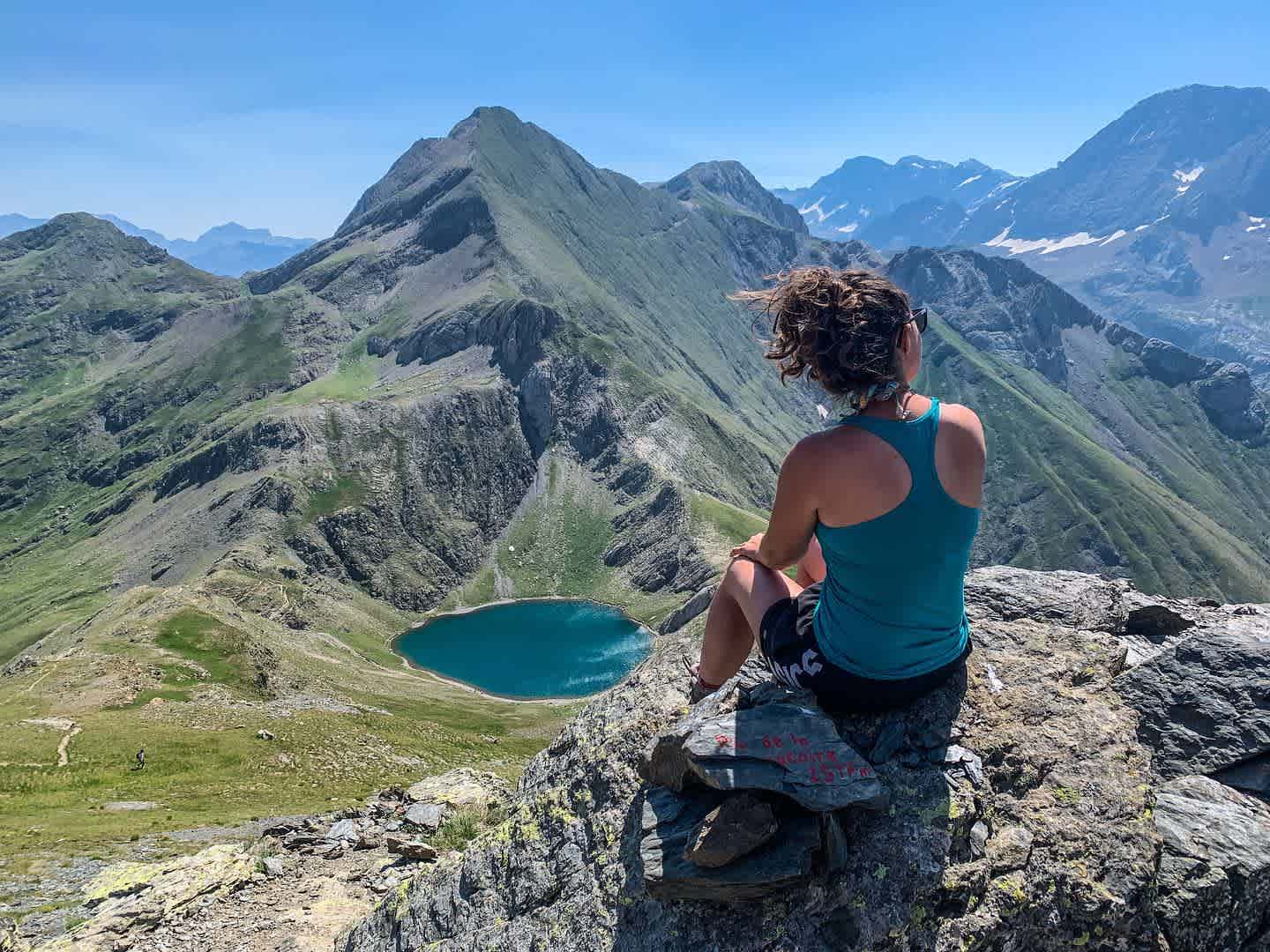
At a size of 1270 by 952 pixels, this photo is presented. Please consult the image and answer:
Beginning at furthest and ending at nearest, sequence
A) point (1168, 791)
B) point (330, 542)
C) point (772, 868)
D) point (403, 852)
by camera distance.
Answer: point (330, 542) → point (403, 852) → point (1168, 791) → point (772, 868)

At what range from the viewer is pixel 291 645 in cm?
11669

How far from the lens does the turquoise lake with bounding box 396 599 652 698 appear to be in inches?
5979

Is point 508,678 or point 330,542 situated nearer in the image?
point 508,678

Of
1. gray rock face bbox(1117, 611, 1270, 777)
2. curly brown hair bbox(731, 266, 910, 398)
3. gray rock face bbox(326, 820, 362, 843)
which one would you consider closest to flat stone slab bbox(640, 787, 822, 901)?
gray rock face bbox(1117, 611, 1270, 777)

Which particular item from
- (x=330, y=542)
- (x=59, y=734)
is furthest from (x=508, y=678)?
(x=59, y=734)

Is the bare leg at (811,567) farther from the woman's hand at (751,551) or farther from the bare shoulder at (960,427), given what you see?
the bare shoulder at (960,427)

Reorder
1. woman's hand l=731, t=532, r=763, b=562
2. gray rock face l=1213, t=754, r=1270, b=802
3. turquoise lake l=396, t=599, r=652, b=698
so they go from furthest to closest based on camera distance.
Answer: turquoise lake l=396, t=599, r=652, b=698, woman's hand l=731, t=532, r=763, b=562, gray rock face l=1213, t=754, r=1270, b=802

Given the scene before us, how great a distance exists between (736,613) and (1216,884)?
4980 mm

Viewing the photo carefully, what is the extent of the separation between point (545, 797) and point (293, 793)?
47.5 metres

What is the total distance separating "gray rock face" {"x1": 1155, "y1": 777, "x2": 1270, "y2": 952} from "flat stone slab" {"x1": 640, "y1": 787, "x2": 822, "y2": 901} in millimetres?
3171

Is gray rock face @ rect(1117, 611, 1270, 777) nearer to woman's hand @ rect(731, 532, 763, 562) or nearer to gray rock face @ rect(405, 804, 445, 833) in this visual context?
woman's hand @ rect(731, 532, 763, 562)

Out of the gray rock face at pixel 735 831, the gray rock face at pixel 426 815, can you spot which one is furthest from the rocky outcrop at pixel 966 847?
the gray rock face at pixel 426 815

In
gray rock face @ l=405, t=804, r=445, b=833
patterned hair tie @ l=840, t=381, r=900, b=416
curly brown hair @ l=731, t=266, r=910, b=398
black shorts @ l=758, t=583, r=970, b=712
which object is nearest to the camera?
curly brown hair @ l=731, t=266, r=910, b=398

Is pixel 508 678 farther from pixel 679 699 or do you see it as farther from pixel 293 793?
pixel 679 699
